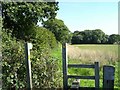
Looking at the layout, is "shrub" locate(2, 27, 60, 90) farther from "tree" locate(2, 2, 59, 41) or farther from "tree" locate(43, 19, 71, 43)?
"tree" locate(43, 19, 71, 43)

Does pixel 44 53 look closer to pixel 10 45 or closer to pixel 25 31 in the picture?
pixel 10 45

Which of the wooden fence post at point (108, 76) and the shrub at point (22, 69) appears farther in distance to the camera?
the shrub at point (22, 69)

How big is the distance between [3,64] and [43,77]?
1.31m

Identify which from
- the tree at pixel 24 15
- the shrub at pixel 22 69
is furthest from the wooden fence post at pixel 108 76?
the tree at pixel 24 15

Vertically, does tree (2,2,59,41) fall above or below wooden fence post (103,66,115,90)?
above

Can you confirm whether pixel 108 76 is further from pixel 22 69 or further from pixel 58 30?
pixel 58 30

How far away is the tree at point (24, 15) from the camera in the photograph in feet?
54.5

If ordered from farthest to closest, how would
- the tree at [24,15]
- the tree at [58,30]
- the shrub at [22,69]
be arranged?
1. the tree at [58,30]
2. the tree at [24,15]
3. the shrub at [22,69]

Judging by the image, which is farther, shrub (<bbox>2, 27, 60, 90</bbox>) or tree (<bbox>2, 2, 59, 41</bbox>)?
tree (<bbox>2, 2, 59, 41</bbox>)

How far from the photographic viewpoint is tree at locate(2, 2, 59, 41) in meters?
16.6

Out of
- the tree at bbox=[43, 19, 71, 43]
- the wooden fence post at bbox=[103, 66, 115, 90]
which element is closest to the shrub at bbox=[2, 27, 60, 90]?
the wooden fence post at bbox=[103, 66, 115, 90]

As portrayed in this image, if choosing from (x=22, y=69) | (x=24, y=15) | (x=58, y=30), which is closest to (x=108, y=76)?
(x=22, y=69)

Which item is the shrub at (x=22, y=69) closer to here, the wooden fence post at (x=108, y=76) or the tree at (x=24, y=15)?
the wooden fence post at (x=108, y=76)

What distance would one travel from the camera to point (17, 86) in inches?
353
